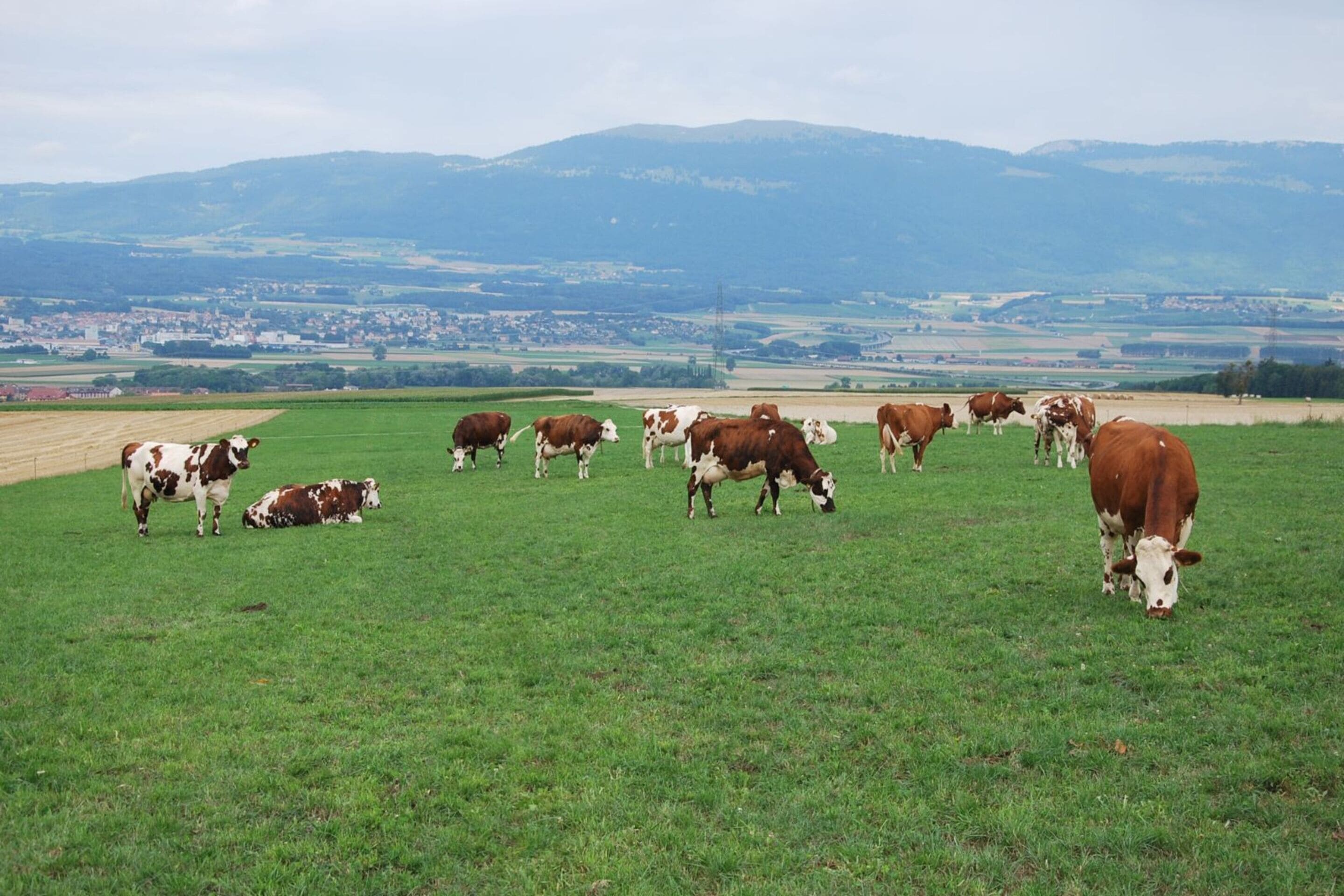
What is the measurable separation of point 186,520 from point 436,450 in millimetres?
16098

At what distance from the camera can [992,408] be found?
38688mm

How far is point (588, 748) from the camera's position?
8977mm

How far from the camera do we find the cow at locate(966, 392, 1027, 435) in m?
38.6

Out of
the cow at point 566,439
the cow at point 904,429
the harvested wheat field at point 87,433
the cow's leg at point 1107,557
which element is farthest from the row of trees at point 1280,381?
the cow's leg at point 1107,557

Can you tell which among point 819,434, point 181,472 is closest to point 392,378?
point 819,434

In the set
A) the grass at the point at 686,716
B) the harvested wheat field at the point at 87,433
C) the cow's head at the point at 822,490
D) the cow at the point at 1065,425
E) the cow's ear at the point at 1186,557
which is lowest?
the harvested wheat field at the point at 87,433

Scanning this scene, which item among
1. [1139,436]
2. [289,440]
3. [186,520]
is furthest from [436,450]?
[1139,436]

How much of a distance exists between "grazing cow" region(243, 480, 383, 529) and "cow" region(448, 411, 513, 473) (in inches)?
368

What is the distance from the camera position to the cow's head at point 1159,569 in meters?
11.9

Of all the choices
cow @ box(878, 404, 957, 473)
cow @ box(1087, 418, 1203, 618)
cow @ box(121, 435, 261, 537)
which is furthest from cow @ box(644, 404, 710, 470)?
cow @ box(1087, 418, 1203, 618)

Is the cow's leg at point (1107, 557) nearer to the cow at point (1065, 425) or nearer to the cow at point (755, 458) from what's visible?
the cow at point (755, 458)

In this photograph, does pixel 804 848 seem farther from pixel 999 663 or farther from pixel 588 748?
pixel 999 663

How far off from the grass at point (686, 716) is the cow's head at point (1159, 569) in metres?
0.24

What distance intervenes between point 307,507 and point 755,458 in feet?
30.4
